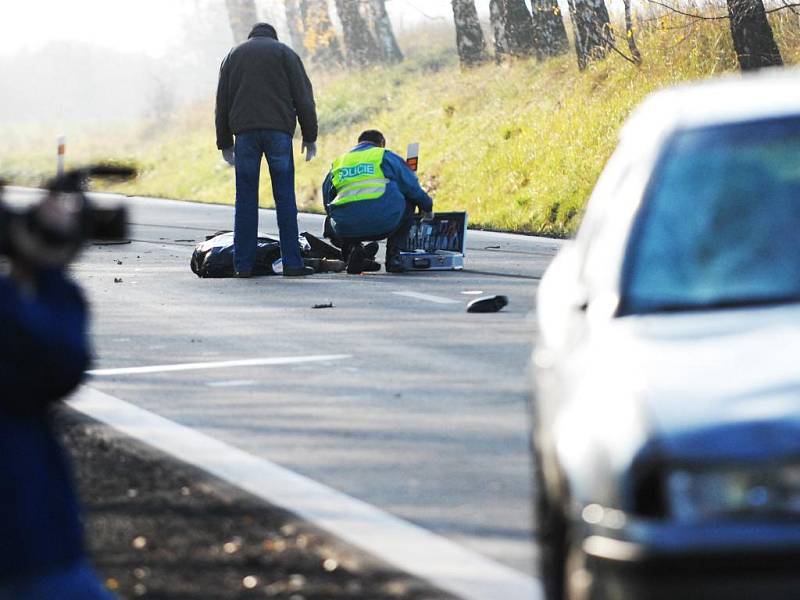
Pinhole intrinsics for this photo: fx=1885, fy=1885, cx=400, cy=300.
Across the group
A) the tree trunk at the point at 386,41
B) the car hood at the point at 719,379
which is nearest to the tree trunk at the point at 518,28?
the tree trunk at the point at 386,41

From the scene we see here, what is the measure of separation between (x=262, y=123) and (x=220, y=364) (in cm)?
610

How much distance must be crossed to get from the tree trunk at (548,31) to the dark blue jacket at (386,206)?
60.9 feet

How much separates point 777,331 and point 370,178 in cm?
1218

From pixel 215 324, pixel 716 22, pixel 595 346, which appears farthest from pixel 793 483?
pixel 716 22

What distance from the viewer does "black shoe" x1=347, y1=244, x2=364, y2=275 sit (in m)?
16.9

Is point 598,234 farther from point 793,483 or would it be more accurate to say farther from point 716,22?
point 716,22

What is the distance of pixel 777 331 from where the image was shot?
4.41 m

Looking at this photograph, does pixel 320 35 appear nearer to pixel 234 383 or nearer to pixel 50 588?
pixel 234 383

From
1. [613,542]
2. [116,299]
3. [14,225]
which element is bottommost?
[116,299]

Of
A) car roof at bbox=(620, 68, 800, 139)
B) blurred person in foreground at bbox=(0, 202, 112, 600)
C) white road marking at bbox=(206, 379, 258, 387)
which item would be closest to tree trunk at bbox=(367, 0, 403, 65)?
white road marking at bbox=(206, 379, 258, 387)

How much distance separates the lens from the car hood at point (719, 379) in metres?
3.89

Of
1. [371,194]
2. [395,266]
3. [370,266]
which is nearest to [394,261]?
[395,266]

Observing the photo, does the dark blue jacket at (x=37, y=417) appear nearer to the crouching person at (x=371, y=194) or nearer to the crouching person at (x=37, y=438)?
the crouching person at (x=37, y=438)

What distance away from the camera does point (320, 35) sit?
161ft
